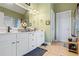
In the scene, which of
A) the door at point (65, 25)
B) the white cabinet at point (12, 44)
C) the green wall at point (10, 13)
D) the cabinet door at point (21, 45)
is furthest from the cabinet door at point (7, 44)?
the door at point (65, 25)

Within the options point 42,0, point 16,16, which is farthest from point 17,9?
point 42,0

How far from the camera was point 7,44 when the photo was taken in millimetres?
2162

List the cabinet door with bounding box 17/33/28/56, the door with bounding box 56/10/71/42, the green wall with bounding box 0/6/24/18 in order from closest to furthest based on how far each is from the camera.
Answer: the cabinet door with bounding box 17/33/28/56 < the green wall with bounding box 0/6/24/18 < the door with bounding box 56/10/71/42

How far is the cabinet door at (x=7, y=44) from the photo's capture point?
2.02m

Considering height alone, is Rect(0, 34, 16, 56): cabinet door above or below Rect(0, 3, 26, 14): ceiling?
below

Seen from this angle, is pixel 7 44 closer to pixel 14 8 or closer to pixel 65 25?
pixel 14 8

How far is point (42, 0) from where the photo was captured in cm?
80

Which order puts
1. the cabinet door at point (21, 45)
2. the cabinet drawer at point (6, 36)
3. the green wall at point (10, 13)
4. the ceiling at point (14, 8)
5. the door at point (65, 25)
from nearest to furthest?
the cabinet drawer at point (6, 36)
the cabinet door at point (21, 45)
the green wall at point (10, 13)
the ceiling at point (14, 8)
the door at point (65, 25)

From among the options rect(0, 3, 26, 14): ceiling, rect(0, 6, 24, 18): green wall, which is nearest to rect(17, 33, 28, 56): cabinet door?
rect(0, 6, 24, 18): green wall

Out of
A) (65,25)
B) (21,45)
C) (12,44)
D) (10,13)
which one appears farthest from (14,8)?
(65,25)

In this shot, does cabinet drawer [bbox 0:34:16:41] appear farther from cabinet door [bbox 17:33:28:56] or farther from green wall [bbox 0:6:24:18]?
green wall [bbox 0:6:24:18]

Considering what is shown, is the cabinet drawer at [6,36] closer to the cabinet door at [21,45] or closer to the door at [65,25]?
the cabinet door at [21,45]

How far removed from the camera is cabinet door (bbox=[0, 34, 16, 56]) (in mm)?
2024

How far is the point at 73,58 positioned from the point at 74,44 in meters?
3.10
